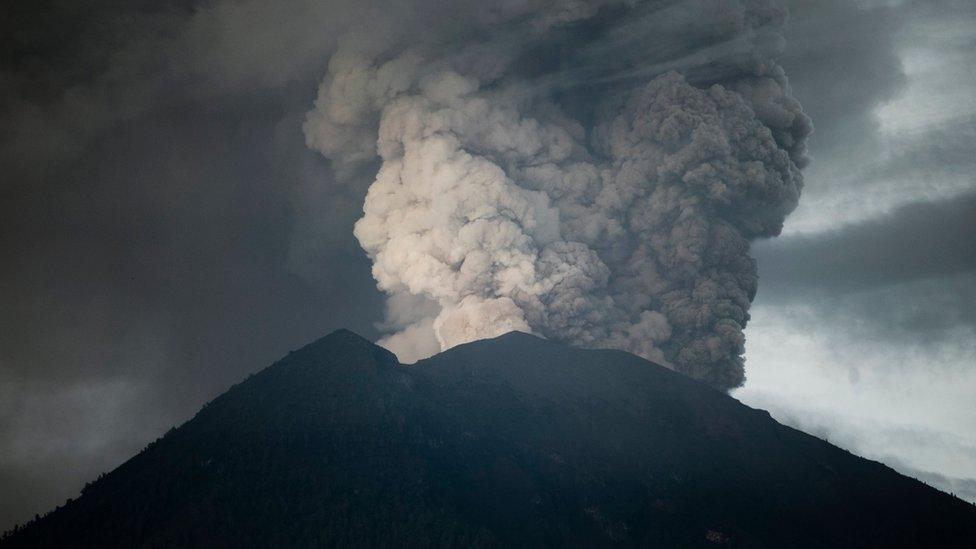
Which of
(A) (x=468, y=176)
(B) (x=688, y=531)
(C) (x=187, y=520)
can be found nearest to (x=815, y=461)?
(B) (x=688, y=531)

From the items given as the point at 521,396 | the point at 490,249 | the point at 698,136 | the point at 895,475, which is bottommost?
the point at 895,475

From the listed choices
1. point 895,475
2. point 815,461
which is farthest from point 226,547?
point 895,475

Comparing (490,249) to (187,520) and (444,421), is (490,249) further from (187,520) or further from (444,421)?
(187,520)

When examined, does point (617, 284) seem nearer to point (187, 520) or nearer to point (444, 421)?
point (444, 421)

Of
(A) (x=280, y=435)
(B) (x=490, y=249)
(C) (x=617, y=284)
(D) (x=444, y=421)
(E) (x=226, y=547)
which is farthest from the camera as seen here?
(C) (x=617, y=284)

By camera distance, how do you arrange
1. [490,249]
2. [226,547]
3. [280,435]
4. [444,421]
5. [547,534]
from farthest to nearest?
[490,249] → [444,421] → [280,435] → [547,534] → [226,547]

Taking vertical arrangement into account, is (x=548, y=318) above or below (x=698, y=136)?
below

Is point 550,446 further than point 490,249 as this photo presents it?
No
